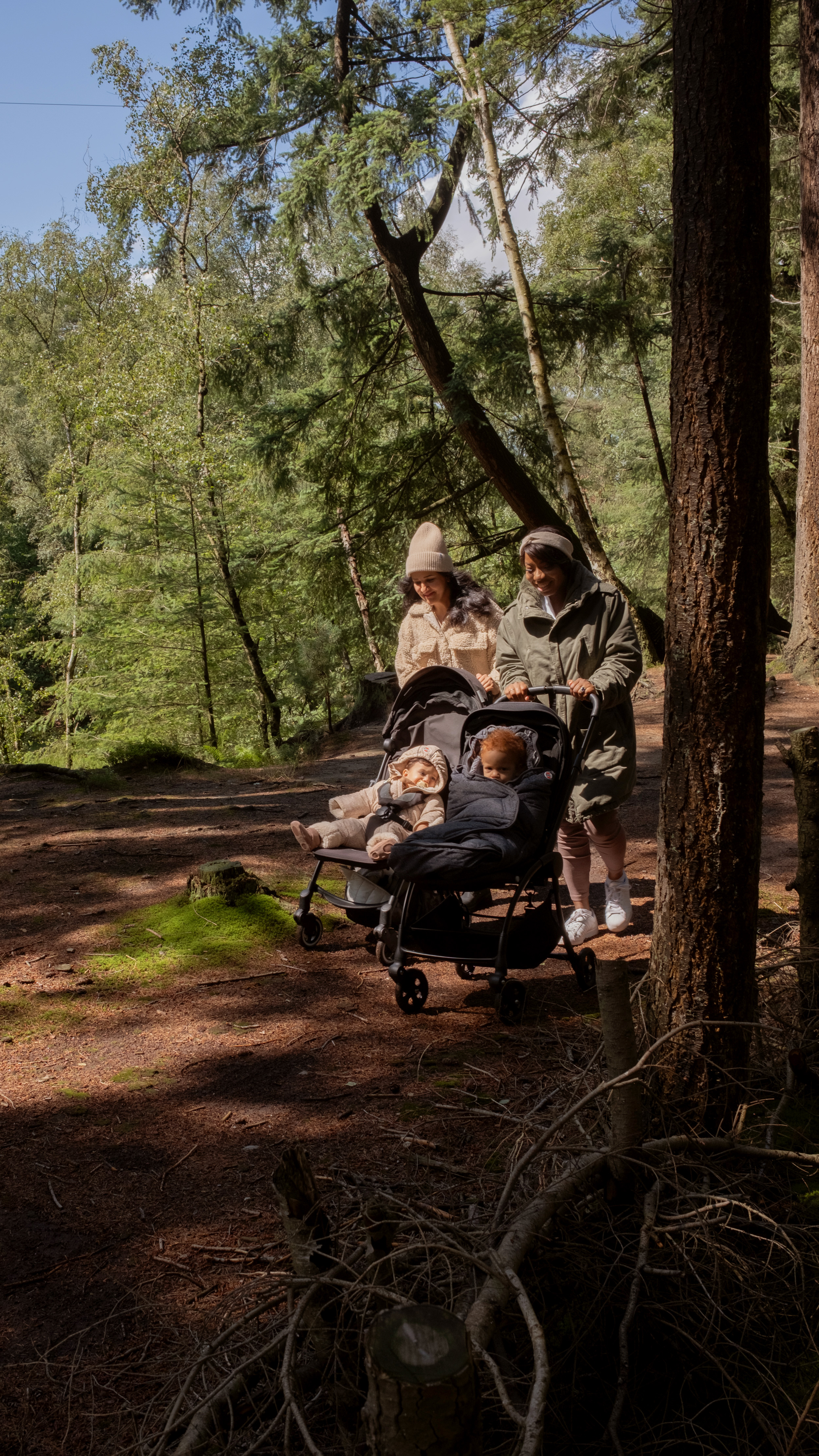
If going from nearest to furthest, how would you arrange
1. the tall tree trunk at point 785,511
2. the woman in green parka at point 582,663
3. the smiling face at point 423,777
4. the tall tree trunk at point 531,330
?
the woman in green parka at point 582,663, the smiling face at point 423,777, the tall tree trunk at point 531,330, the tall tree trunk at point 785,511

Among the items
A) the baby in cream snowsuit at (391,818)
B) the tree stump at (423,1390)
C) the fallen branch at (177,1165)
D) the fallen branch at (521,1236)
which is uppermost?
the baby in cream snowsuit at (391,818)

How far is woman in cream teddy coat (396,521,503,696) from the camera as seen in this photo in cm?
532

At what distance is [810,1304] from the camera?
2174 mm

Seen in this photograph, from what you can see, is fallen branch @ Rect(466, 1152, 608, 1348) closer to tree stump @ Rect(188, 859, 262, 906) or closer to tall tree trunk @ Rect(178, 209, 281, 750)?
tree stump @ Rect(188, 859, 262, 906)

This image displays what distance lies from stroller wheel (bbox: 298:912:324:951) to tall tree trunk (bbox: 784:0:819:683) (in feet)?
24.6

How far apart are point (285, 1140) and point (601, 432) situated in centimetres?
3197

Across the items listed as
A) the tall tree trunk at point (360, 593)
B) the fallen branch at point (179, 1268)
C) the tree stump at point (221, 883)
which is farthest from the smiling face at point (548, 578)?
the tall tree trunk at point (360, 593)

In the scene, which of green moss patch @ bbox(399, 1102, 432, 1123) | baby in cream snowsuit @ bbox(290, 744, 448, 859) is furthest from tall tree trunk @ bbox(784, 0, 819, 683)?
green moss patch @ bbox(399, 1102, 432, 1123)

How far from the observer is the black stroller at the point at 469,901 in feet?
13.8

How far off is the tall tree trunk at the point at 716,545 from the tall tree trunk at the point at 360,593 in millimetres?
11593

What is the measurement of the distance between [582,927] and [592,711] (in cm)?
128

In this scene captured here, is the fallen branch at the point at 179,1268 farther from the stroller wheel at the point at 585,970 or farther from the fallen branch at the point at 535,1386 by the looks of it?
the stroller wheel at the point at 585,970

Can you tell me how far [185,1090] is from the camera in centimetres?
368

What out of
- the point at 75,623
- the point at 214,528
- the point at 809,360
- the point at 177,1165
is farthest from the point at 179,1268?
the point at 75,623
